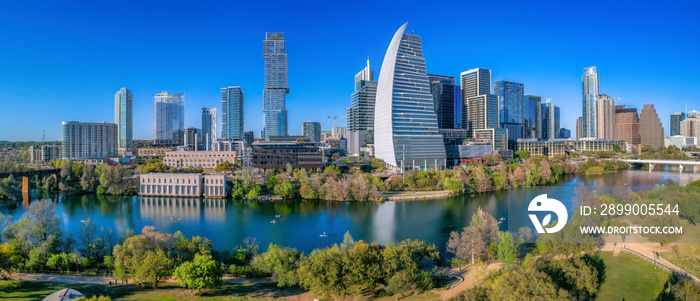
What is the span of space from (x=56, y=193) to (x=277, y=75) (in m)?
39.2

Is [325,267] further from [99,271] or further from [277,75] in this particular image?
[277,75]

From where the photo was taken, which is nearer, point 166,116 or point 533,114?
point 166,116

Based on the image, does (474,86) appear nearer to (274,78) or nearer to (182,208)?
(274,78)

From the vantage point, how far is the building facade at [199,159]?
4134 cm

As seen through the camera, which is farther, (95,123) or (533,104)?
(533,104)

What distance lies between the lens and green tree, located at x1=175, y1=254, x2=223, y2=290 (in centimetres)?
861

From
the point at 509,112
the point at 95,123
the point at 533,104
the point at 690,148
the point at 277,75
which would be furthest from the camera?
the point at 533,104

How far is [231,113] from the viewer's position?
66.4 meters

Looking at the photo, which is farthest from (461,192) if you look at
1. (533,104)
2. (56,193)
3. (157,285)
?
(533,104)

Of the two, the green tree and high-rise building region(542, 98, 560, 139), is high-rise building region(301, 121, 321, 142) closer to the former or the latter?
high-rise building region(542, 98, 560, 139)

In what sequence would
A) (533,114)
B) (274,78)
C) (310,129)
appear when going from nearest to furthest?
(274,78), (310,129), (533,114)

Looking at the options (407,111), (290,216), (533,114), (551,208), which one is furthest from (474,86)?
(551,208)

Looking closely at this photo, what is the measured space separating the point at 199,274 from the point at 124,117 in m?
75.1

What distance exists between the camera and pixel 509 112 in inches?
2832
